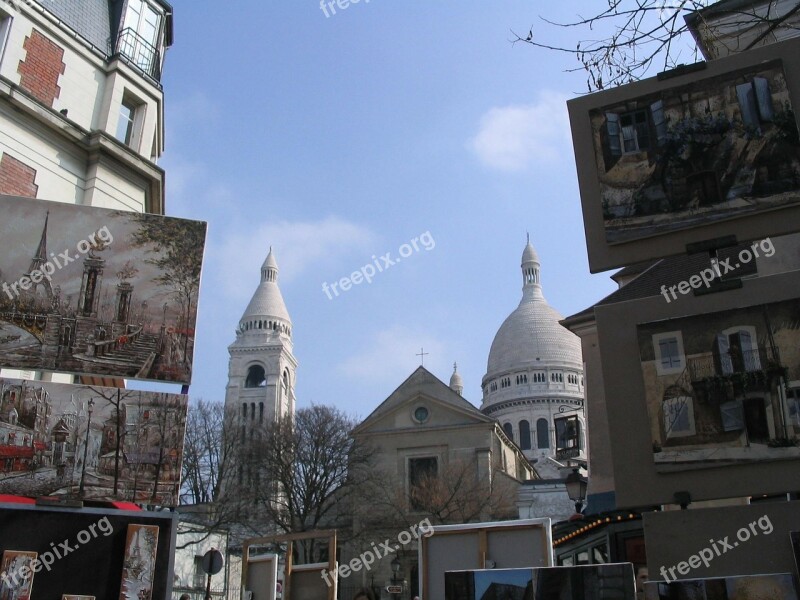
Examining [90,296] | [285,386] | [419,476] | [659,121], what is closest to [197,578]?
[419,476]

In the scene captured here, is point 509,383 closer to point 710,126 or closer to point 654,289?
point 654,289

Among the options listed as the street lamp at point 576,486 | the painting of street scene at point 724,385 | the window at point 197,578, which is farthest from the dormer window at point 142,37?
the window at point 197,578

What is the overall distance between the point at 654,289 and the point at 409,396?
146 ft

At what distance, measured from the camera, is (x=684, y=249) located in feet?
17.8

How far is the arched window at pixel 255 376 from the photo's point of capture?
9988cm

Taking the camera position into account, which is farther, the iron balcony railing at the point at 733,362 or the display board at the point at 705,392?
the iron balcony railing at the point at 733,362

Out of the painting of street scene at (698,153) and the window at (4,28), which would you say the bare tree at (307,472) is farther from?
the painting of street scene at (698,153)

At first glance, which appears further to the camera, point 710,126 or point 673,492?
point 710,126

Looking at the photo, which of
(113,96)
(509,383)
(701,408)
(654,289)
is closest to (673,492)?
(701,408)

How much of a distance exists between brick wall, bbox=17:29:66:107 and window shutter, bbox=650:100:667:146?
12371mm

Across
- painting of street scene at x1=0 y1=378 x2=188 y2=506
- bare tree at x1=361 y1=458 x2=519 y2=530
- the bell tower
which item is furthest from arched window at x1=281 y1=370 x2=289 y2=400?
painting of street scene at x1=0 y1=378 x2=188 y2=506

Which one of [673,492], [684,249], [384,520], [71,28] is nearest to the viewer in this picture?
[673,492]

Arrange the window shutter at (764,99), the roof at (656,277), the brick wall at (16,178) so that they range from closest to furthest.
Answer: the window shutter at (764,99)
the roof at (656,277)
the brick wall at (16,178)

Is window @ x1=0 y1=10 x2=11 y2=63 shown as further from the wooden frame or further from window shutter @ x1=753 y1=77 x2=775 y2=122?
window shutter @ x1=753 y1=77 x2=775 y2=122
